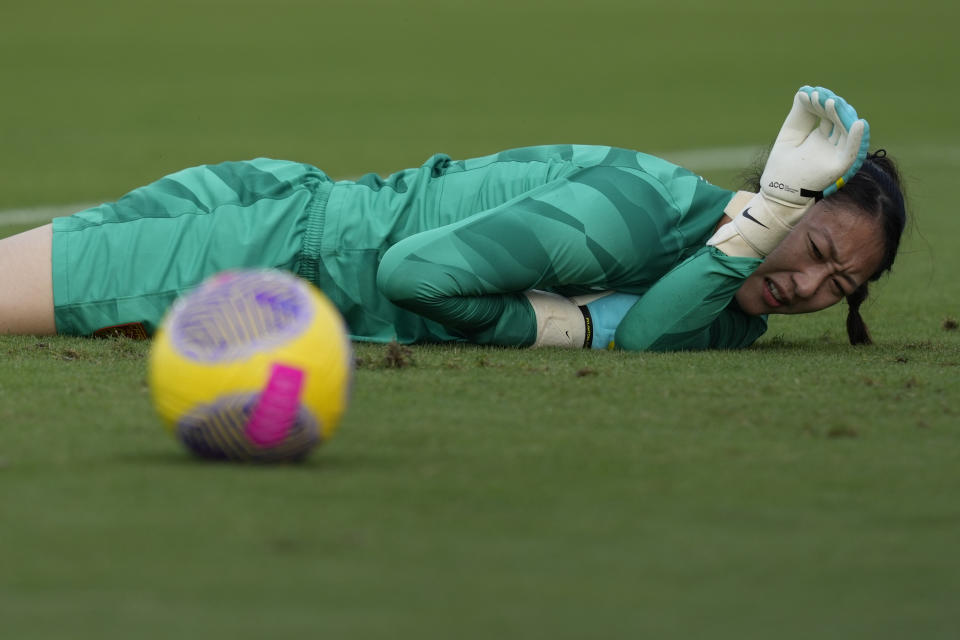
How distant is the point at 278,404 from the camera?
2.73m

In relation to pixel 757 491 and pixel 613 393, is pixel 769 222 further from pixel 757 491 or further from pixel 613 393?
pixel 757 491

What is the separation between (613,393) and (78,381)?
1.40 m

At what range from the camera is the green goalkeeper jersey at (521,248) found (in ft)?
13.9

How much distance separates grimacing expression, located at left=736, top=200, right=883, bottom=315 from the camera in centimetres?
445

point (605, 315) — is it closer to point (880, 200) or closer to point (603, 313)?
point (603, 313)

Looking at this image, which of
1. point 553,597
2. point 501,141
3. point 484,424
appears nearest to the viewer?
point 553,597

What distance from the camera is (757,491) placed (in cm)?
273

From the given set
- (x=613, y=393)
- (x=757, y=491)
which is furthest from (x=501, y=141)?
(x=757, y=491)

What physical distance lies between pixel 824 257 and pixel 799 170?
12.1 inches

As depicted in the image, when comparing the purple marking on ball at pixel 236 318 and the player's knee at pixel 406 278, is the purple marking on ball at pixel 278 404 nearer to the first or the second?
the purple marking on ball at pixel 236 318

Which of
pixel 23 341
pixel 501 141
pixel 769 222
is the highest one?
pixel 769 222

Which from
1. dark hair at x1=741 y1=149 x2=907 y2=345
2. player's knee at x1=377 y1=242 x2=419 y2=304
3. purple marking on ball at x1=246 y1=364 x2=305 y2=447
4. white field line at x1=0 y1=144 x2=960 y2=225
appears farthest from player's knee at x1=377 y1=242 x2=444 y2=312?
white field line at x1=0 y1=144 x2=960 y2=225

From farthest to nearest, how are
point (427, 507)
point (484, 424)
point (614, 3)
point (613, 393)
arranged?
point (614, 3), point (613, 393), point (484, 424), point (427, 507)

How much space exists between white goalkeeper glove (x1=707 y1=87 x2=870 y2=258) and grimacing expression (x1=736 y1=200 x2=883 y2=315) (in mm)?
95
